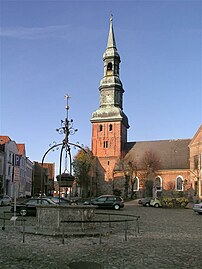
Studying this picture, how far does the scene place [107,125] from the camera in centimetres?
6812

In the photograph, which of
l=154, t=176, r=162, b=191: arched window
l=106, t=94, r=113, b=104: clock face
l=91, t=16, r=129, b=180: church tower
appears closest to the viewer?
l=154, t=176, r=162, b=191: arched window

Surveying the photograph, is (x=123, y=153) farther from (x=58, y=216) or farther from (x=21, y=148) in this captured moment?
(x=58, y=216)

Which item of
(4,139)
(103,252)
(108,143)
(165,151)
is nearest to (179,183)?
(165,151)

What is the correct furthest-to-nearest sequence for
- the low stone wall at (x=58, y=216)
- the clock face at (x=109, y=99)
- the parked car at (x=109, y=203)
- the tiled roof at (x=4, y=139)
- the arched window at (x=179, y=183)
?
the clock face at (x=109, y=99)
the arched window at (x=179, y=183)
the tiled roof at (x=4, y=139)
the parked car at (x=109, y=203)
the low stone wall at (x=58, y=216)

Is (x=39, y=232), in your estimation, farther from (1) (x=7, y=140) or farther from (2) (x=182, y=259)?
(1) (x=7, y=140)

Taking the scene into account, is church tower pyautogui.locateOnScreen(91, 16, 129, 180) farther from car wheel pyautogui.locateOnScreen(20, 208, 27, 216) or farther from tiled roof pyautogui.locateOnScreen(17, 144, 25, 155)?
car wheel pyautogui.locateOnScreen(20, 208, 27, 216)

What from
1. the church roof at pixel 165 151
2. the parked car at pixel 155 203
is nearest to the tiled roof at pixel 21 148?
the church roof at pixel 165 151

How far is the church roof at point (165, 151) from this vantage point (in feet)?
213

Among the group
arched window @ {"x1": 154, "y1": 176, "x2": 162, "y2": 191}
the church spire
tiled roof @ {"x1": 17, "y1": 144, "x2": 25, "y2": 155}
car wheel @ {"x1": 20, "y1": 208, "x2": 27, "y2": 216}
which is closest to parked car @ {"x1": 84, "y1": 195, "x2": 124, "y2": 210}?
car wheel @ {"x1": 20, "y1": 208, "x2": 27, "y2": 216}

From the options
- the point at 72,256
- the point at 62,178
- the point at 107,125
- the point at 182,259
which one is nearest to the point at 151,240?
the point at 182,259

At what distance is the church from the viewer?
63.6 meters

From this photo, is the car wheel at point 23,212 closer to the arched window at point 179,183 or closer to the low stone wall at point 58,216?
the low stone wall at point 58,216

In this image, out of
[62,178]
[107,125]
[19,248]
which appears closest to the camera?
[19,248]

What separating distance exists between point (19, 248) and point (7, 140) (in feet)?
158
